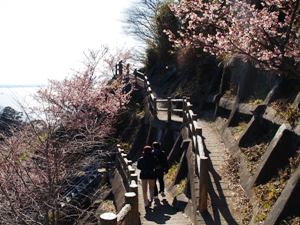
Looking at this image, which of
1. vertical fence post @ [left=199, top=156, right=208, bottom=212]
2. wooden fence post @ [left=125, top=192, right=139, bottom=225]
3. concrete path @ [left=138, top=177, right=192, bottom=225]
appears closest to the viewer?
wooden fence post @ [left=125, top=192, right=139, bottom=225]

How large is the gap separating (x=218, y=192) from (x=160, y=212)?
1769mm

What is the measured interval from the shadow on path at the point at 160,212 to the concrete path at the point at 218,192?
51.0 inches

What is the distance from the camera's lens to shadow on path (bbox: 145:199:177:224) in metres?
10.5

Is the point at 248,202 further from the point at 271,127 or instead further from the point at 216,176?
the point at 271,127

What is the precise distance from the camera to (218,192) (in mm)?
10625

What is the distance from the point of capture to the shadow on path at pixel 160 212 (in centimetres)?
1046

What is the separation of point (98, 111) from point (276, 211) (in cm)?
1737

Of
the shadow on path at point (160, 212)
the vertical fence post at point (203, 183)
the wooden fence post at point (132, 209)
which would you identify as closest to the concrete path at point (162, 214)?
the shadow on path at point (160, 212)

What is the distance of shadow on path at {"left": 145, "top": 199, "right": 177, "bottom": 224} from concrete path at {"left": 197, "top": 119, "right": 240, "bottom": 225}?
1295 mm

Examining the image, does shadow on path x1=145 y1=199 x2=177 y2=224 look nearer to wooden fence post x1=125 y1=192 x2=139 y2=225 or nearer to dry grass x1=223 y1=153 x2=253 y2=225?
dry grass x1=223 y1=153 x2=253 y2=225

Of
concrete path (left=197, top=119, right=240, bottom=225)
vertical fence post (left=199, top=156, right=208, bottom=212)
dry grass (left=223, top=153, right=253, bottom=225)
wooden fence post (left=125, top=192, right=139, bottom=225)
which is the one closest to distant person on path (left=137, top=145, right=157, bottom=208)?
concrete path (left=197, top=119, right=240, bottom=225)

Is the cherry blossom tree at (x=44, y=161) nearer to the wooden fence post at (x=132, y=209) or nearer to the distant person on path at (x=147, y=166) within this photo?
the distant person on path at (x=147, y=166)

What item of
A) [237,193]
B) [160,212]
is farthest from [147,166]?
[237,193]

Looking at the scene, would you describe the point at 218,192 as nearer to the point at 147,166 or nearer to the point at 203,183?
the point at 203,183
